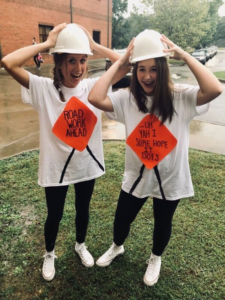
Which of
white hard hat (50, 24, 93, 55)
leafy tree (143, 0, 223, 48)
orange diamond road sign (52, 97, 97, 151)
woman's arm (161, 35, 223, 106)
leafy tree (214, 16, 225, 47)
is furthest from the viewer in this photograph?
leafy tree (214, 16, 225, 47)

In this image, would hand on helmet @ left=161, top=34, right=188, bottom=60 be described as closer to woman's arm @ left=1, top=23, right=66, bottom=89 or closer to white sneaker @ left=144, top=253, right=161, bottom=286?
woman's arm @ left=1, top=23, right=66, bottom=89

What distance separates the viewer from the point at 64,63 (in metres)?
1.66

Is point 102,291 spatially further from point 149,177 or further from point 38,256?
point 149,177

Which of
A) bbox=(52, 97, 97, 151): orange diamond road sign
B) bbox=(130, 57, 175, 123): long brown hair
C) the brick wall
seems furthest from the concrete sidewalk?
the brick wall

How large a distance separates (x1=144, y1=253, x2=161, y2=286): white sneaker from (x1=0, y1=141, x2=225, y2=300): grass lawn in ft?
0.16

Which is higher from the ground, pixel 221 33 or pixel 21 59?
pixel 221 33

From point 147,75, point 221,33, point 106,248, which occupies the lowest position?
point 106,248

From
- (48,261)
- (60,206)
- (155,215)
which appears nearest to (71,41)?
(60,206)

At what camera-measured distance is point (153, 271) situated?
208 centimetres

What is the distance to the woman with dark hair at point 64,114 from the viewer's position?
1.60 m

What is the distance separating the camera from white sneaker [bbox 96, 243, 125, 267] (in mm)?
2203

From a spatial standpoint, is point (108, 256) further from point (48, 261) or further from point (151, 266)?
point (48, 261)

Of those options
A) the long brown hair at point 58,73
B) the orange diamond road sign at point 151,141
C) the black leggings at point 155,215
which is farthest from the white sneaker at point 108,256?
the long brown hair at point 58,73

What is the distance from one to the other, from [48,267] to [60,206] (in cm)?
60
